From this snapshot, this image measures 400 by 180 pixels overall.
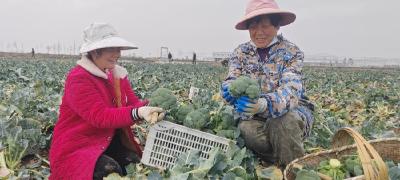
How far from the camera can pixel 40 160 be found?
4.32m

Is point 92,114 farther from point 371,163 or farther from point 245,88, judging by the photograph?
point 371,163

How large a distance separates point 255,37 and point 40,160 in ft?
7.59

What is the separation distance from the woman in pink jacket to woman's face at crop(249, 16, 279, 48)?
1072 millimetres

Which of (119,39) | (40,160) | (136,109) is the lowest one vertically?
(40,160)

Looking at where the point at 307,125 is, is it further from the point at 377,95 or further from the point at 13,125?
the point at 377,95

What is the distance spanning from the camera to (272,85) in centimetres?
397

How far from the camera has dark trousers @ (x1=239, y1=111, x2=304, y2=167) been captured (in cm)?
370

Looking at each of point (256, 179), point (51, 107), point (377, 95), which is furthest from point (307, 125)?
point (377, 95)

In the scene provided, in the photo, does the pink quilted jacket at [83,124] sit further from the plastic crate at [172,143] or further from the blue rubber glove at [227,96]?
the blue rubber glove at [227,96]

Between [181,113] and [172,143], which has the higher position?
[181,113]

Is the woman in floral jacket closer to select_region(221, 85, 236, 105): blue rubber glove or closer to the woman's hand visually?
select_region(221, 85, 236, 105): blue rubber glove

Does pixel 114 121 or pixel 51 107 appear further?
pixel 51 107

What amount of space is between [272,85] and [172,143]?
3.76 ft

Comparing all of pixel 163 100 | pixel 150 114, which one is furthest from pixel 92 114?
pixel 163 100
